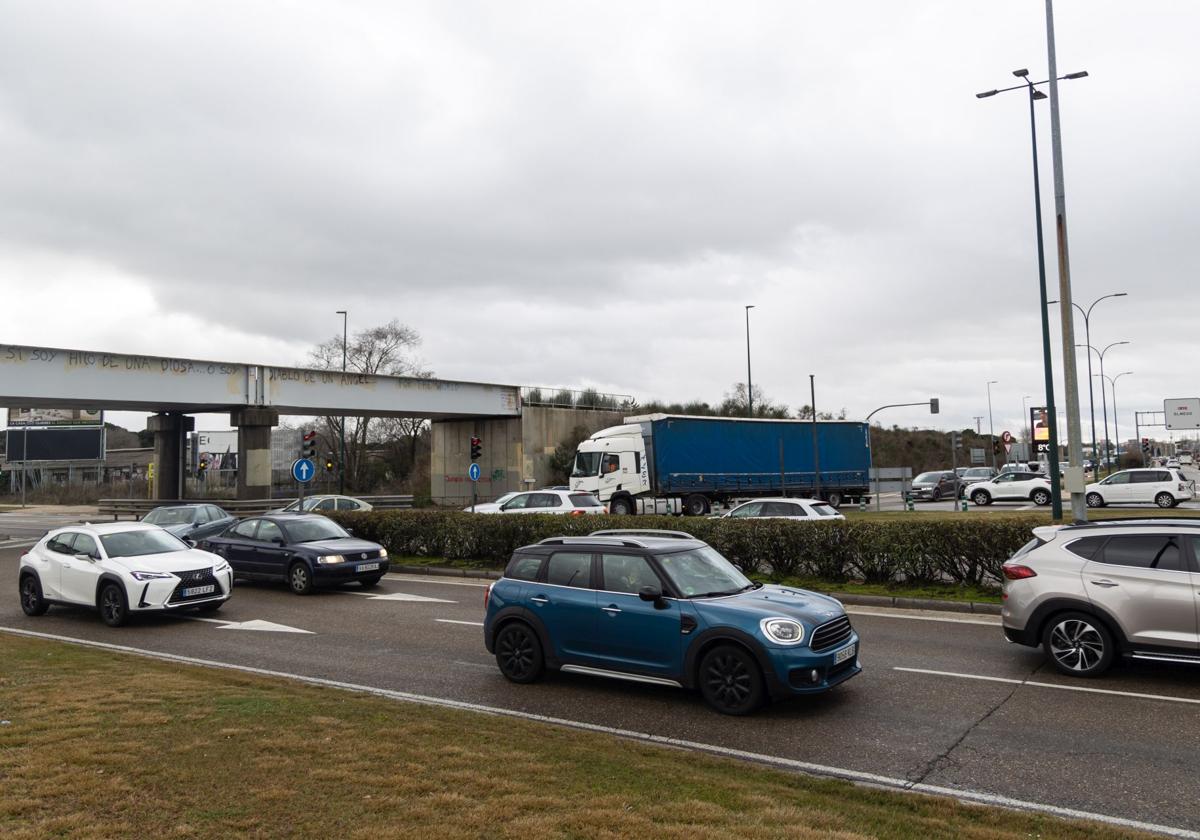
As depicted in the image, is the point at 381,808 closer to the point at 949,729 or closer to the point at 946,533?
the point at 949,729

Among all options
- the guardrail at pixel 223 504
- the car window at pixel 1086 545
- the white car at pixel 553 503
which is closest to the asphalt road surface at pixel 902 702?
the car window at pixel 1086 545

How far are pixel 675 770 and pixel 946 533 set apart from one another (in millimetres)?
9601

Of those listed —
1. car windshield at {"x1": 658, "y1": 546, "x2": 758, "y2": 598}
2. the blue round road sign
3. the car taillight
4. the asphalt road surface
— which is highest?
the blue round road sign

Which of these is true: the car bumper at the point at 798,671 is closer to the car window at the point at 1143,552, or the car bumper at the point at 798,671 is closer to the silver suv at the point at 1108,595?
the silver suv at the point at 1108,595

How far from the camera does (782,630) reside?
299 inches

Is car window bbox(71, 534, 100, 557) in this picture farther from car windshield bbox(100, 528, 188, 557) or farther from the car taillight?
the car taillight

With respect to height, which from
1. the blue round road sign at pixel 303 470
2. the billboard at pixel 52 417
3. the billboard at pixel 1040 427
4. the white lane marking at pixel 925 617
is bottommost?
the white lane marking at pixel 925 617

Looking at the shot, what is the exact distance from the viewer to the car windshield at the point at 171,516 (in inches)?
921

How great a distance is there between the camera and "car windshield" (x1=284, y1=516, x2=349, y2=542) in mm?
17188

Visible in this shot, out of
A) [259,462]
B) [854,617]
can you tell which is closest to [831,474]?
[259,462]

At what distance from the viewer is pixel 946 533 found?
14070 mm

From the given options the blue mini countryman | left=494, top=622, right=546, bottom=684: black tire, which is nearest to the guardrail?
left=494, top=622, right=546, bottom=684: black tire

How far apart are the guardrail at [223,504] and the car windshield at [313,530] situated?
38.0ft

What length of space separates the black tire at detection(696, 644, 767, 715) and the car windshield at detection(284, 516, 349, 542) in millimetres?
11313
